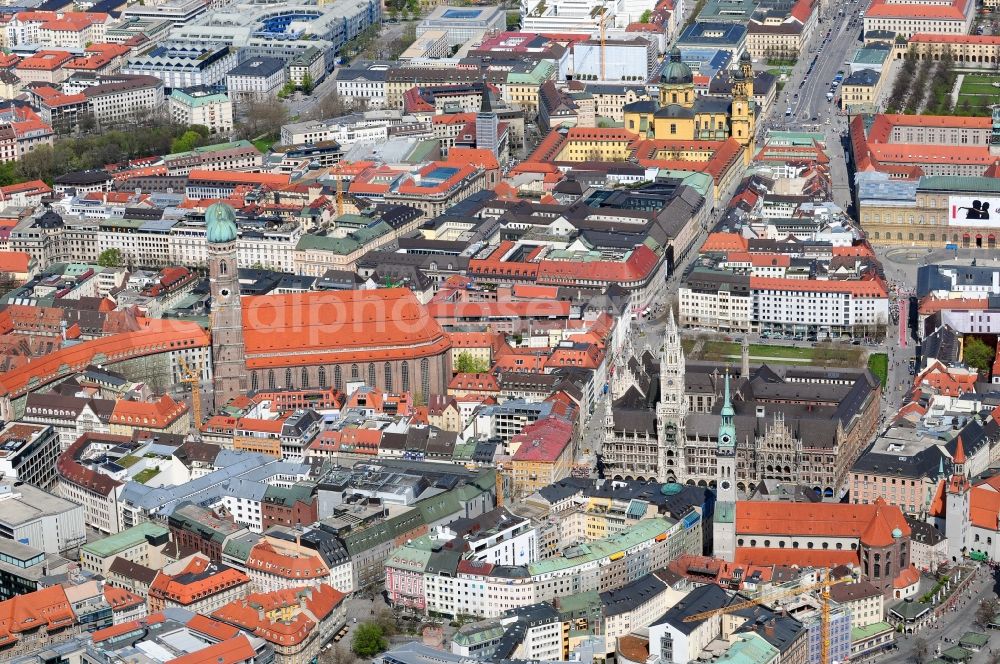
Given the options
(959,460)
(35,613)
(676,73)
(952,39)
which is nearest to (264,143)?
(676,73)

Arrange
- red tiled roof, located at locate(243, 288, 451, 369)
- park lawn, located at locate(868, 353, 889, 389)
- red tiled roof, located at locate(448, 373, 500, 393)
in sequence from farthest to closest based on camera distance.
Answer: park lawn, located at locate(868, 353, 889, 389) → red tiled roof, located at locate(243, 288, 451, 369) → red tiled roof, located at locate(448, 373, 500, 393)

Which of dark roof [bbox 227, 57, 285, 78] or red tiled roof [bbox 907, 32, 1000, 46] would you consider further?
red tiled roof [bbox 907, 32, 1000, 46]

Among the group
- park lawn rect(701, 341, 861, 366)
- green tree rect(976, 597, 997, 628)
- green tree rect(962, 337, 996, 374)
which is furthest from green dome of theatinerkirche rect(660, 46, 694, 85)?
green tree rect(976, 597, 997, 628)

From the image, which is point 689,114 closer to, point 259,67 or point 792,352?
point 259,67

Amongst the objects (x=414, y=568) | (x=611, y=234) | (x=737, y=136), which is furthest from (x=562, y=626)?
(x=737, y=136)

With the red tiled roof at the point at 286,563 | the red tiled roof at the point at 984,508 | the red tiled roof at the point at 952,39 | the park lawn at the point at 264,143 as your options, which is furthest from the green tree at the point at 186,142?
the red tiled roof at the point at 984,508

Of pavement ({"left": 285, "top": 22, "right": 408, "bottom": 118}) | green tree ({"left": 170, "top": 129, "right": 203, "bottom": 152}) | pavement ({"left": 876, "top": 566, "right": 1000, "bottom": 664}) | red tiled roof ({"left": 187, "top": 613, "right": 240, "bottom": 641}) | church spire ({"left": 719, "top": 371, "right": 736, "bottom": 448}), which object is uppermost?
church spire ({"left": 719, "top": 371, "right": 736, "bottom": 448})

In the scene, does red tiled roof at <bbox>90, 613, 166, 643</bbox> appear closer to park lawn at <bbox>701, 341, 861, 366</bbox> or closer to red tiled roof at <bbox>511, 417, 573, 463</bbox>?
red tiled roof at <bbox>511, 417, 573, 463</bbox>

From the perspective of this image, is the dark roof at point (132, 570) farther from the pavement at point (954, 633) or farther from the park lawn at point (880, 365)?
the park lawn at point (880, 365)
